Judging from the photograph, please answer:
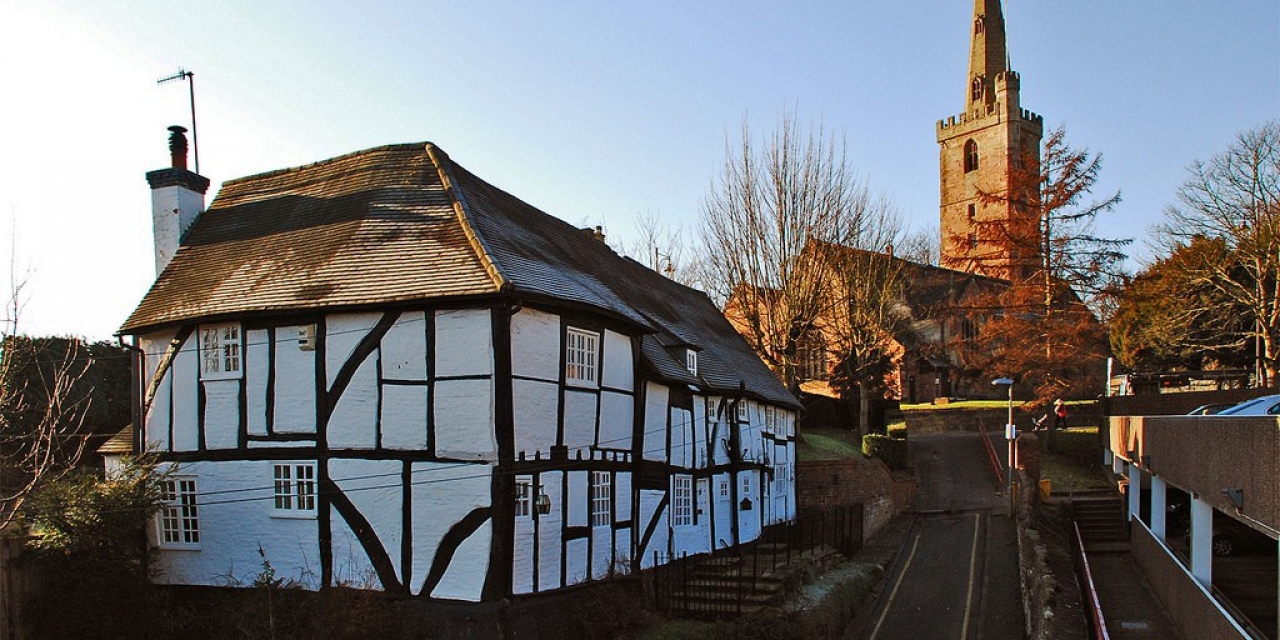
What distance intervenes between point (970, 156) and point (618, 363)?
224 feet

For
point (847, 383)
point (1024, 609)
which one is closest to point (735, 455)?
point (1024, 609)

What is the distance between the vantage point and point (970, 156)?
79.2 metres

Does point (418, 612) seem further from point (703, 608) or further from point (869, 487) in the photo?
point (869, 487)

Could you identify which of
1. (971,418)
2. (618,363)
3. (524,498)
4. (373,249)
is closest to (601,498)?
(524,498)

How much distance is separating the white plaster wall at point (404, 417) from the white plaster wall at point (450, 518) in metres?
0.48

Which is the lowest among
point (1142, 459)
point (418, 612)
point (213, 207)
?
point (418, 612)

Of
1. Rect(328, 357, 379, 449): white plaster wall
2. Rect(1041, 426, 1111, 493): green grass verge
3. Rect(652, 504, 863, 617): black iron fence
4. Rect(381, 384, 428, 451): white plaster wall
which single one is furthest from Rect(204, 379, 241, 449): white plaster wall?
Rect(1041, 426, 1111, 493): green grass verge

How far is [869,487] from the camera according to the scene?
97.9 ft

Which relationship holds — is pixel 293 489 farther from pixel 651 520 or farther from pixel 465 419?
pixel 651 520

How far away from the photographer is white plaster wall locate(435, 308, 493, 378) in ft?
51.9

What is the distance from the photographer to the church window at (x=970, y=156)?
258 ft

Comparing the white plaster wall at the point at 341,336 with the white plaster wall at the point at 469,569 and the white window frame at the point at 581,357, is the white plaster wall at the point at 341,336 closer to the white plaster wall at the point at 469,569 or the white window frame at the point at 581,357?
the white window frame at the point at 581,357

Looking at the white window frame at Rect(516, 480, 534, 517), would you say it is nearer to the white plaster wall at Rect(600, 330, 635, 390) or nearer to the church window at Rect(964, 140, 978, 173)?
the white plaster wall at Rect(600, 330, 635, 390)

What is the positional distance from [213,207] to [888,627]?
18.2m
